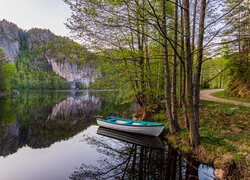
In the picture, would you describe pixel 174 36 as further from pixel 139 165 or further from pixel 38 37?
pixel 38 37

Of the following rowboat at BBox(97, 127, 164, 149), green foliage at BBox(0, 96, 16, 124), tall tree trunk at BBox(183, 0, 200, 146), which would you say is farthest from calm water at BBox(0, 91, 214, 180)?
green foliage at BBox(0, 96, 16, 124)

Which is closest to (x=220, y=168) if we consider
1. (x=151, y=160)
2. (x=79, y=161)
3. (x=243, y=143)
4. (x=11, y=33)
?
(x=243, y=143)

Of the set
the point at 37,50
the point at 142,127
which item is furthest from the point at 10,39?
the point at 142,127

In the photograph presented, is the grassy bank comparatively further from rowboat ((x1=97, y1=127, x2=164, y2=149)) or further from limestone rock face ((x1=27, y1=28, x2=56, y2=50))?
limestone rock face ((x1=27, y1=28, x2=56, y2=50))

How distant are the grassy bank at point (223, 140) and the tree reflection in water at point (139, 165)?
22.6 inches

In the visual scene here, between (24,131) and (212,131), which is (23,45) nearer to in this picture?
(24,131)

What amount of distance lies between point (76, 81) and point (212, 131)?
137 metres

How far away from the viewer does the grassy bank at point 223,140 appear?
5111 mm

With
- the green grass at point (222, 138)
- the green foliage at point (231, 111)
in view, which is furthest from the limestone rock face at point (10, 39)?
the green foliage at point (231, 111)

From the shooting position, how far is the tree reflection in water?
5.55 meters

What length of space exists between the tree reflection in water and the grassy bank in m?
0.57

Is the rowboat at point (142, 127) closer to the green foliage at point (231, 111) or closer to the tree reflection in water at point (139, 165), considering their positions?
the tree reflection in water at point (139, 165)

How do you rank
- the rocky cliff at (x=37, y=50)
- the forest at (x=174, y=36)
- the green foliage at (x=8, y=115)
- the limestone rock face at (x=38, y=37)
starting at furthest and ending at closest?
the limestone rock face at (x=38, y=37) → the rocky cliff at (x=37, y=50) → the green foliage at (x=8, y=115) → the forest at (x=174, y=36)

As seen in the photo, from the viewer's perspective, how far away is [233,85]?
16203 mm
